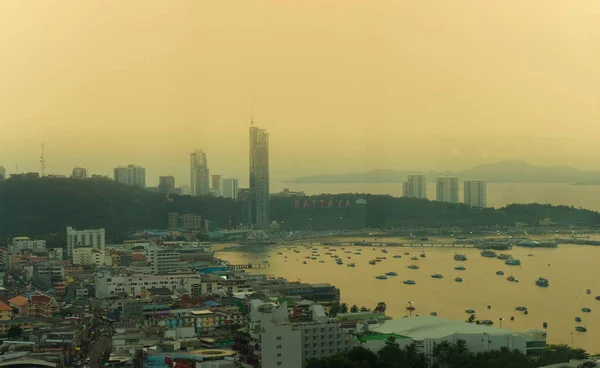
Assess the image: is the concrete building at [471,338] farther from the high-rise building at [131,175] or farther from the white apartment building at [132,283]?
the high-rise building at [131,175]

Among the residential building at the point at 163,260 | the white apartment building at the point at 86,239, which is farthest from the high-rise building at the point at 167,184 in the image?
the residential building at the point at 163,260

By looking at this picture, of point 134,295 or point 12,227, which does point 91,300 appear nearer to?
point 134,295

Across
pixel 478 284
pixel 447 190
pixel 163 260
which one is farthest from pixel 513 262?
pixel 447 190

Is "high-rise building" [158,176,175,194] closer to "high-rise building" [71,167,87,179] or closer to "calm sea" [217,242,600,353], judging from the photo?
"high-rise building" [71,167,87,179]

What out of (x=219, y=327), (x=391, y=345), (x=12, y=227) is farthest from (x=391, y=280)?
(x=12, y=227)

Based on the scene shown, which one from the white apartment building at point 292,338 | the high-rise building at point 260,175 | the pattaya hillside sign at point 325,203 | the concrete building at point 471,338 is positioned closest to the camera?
the white apartment building at point 292,338

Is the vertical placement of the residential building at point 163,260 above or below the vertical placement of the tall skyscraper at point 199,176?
below
